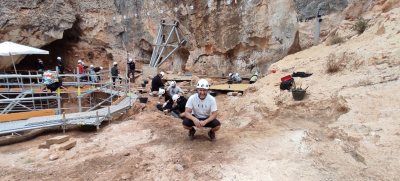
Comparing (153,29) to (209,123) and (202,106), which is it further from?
(209,123)

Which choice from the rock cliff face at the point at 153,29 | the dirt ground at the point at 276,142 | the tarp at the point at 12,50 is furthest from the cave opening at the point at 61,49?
the dirt ground at the point at 276,142

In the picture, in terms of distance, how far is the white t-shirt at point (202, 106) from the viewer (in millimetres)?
5570

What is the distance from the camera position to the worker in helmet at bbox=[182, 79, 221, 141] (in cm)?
548

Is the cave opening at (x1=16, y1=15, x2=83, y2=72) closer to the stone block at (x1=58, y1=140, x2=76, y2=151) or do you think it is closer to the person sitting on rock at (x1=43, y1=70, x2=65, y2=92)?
the person sitting on rock at (x1=43, y1=70, x2=65, y2=92)

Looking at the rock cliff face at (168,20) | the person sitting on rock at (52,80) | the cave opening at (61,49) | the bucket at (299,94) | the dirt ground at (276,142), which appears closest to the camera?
the dirt ground at (276,142)

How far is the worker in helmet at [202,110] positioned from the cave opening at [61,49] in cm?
1769

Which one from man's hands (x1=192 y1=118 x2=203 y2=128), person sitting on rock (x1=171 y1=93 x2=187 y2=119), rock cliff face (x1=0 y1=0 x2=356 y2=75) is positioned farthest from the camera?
rock cliff face (x1=0 y1=0 x2=356 y2=75)

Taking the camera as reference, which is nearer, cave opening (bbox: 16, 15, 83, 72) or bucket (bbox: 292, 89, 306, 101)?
bucket (bbox: 292, 89, 306, 101)

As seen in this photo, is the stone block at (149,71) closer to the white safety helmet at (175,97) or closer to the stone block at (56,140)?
the white safety helmet at (175,97)

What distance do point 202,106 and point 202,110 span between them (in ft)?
0.25

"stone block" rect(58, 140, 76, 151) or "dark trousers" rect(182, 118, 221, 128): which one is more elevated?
"dark trousers" rect(182, 118, 221, 128)

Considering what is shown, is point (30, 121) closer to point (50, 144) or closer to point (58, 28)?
point (50, 144)

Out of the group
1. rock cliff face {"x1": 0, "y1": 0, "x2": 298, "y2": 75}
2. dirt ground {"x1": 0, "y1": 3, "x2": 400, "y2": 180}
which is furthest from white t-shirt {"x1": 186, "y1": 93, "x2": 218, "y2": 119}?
rock cliff face {"x1": 0, "y1": 0, "x2": 298, "y2": 75}

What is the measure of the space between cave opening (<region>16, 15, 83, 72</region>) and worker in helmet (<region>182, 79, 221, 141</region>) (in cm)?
1769
